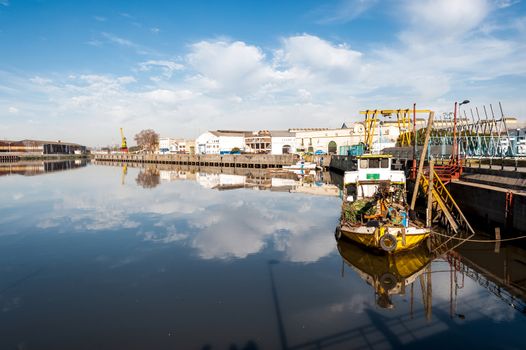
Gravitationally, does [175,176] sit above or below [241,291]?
above

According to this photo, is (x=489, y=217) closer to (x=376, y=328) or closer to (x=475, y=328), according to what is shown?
(x=475, y=328)

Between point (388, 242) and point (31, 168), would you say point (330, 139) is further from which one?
point (388, 242)

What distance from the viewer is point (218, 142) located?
135 meters

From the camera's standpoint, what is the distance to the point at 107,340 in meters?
10.5

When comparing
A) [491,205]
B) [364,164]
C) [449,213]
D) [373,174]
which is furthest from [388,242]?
[491,205]

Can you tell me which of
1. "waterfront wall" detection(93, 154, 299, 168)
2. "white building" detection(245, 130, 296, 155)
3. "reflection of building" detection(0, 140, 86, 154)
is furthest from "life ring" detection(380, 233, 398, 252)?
"reflection of building" detection(0, 140, 86, 154)

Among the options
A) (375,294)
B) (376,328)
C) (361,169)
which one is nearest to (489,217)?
(361,169)

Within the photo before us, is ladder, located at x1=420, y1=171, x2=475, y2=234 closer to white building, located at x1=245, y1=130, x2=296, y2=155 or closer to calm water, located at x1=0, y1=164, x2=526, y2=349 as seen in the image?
calm water, located at x1=0, y1=164, x2=526, y2=349

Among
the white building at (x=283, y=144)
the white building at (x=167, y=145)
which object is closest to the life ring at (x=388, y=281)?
the white building at (x=283, y=144)

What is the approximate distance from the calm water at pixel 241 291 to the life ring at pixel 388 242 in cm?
89

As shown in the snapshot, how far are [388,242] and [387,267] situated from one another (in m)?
1.16

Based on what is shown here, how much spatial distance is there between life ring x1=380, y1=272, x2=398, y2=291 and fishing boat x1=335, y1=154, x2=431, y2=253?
4.15 feet

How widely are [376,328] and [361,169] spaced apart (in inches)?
544

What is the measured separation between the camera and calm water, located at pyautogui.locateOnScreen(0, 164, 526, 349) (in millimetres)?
10641
